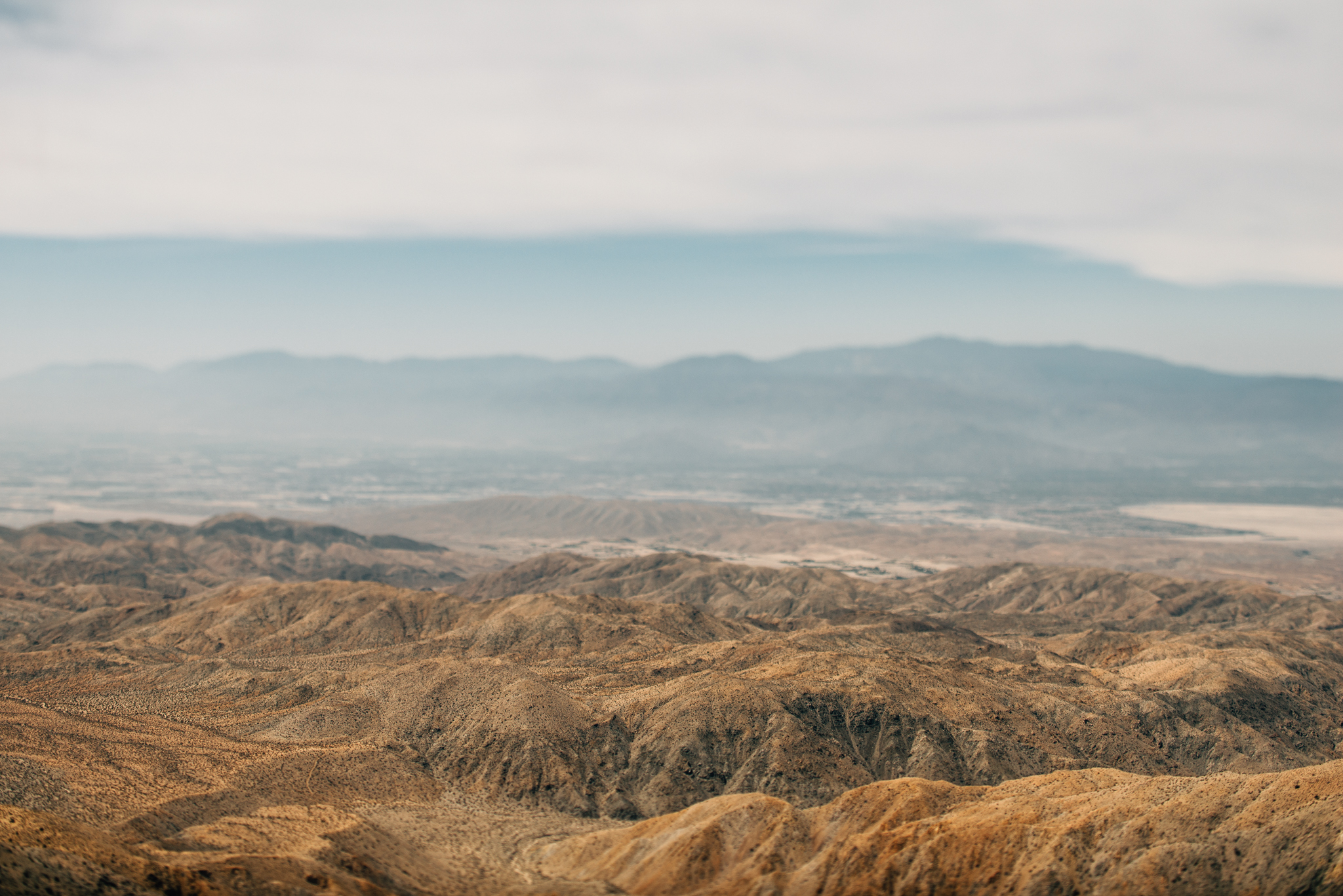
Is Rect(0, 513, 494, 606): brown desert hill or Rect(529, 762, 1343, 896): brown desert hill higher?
→ Rect(529, 762, 1343, 896): brown desert hill

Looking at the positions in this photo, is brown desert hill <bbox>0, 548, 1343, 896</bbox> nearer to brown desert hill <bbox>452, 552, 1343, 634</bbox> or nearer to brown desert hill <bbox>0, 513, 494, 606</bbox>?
brown desert hill <bbox>0, 513, 494, 606</bbox>

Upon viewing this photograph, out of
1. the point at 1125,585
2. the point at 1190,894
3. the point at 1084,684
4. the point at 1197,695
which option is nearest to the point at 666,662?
the point at 1084,684

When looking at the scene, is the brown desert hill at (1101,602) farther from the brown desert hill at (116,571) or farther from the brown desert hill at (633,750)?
the brown desert hill at (116,571)

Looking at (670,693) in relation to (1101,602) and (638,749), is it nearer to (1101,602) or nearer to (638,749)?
(638,749)

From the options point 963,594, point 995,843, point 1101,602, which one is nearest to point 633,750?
point 995,843

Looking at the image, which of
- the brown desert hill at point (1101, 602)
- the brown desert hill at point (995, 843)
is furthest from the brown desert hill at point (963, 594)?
the brown desert hill at point (995, 843)

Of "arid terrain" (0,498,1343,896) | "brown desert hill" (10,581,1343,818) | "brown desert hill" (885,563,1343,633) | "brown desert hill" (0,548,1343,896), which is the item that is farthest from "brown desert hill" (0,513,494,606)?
"brown desert hill" (885,563,1343,633)

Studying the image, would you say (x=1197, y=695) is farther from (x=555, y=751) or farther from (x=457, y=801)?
(x=457, y=801)
